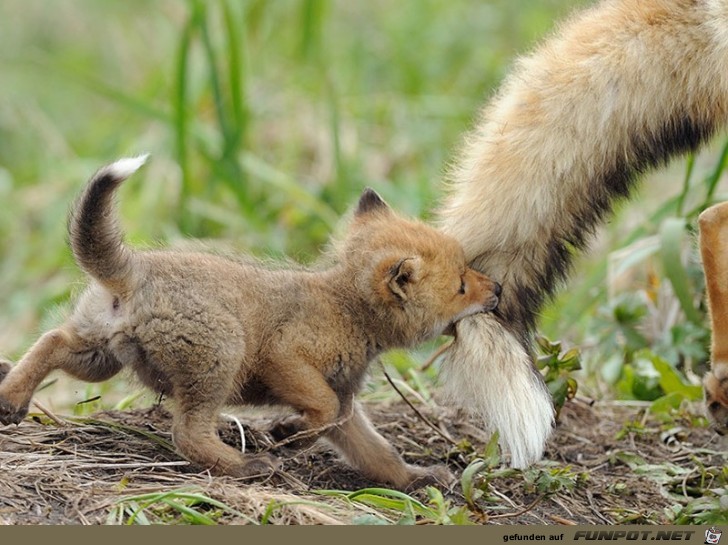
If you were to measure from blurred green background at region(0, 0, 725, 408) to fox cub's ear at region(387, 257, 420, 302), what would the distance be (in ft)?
5.96

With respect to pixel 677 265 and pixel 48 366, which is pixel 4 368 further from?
pixel 677 265

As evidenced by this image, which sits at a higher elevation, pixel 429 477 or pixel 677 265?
pixel 677 265

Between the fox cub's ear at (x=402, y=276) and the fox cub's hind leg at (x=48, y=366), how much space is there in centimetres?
114

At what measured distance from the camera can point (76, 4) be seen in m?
14.1

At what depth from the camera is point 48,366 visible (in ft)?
14.5

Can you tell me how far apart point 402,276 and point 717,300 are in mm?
1426

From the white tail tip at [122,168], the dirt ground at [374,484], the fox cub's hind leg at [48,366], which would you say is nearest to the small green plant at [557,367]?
the dirt ground at [374,484]

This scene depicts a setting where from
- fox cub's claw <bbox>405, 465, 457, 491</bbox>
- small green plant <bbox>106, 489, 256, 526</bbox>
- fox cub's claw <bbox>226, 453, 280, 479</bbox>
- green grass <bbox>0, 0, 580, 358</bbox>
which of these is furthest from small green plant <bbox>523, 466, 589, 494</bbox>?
green grass <bbox>0, 0, 580, 358</bbox>

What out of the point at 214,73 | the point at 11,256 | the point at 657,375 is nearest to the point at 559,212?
the point at 657,375

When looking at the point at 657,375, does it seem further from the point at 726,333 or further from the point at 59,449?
the point at 59,449

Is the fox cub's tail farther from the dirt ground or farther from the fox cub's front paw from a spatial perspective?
the dirt ground

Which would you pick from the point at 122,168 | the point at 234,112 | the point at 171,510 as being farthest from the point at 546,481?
the point at 234,112

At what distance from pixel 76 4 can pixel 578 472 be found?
10.8 meters

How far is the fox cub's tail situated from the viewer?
4.27 m
